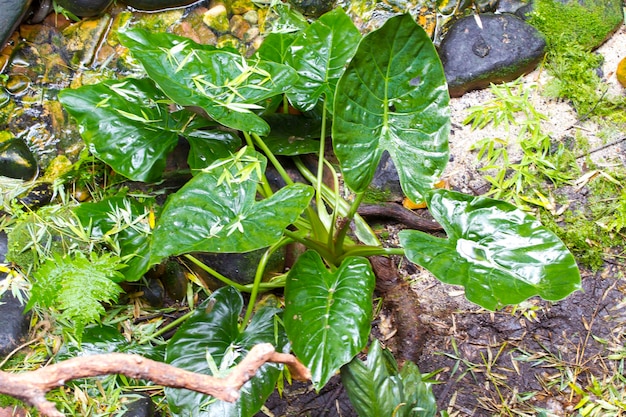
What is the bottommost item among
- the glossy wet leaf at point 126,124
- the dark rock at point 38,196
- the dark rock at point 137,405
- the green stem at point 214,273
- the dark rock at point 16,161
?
the dark rock at point 137,405

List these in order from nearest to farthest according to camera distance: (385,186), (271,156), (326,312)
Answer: (326,312) → (271,156) → (385,186)

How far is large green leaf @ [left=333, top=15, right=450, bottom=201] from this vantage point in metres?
1.41

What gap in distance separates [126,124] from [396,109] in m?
0.83

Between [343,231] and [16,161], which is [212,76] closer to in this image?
[343,231]

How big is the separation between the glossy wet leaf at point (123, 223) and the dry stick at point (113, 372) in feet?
2.20

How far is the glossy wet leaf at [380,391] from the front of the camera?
1.42 metres

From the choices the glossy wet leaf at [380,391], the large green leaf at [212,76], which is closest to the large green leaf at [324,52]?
the large green leaf at [212,76]

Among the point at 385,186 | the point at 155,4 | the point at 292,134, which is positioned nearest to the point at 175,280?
the point at 292,134

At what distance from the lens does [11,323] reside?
174 cm

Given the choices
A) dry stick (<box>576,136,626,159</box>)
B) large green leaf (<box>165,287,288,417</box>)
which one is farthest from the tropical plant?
dry stick (<box>576,136,626,159</box>)

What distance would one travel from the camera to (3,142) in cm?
206

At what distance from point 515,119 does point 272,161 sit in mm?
993

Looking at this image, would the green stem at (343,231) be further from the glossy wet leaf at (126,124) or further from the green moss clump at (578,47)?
the green moss clump at (578,47)

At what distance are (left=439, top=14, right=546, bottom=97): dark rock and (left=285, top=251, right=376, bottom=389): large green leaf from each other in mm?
1025
